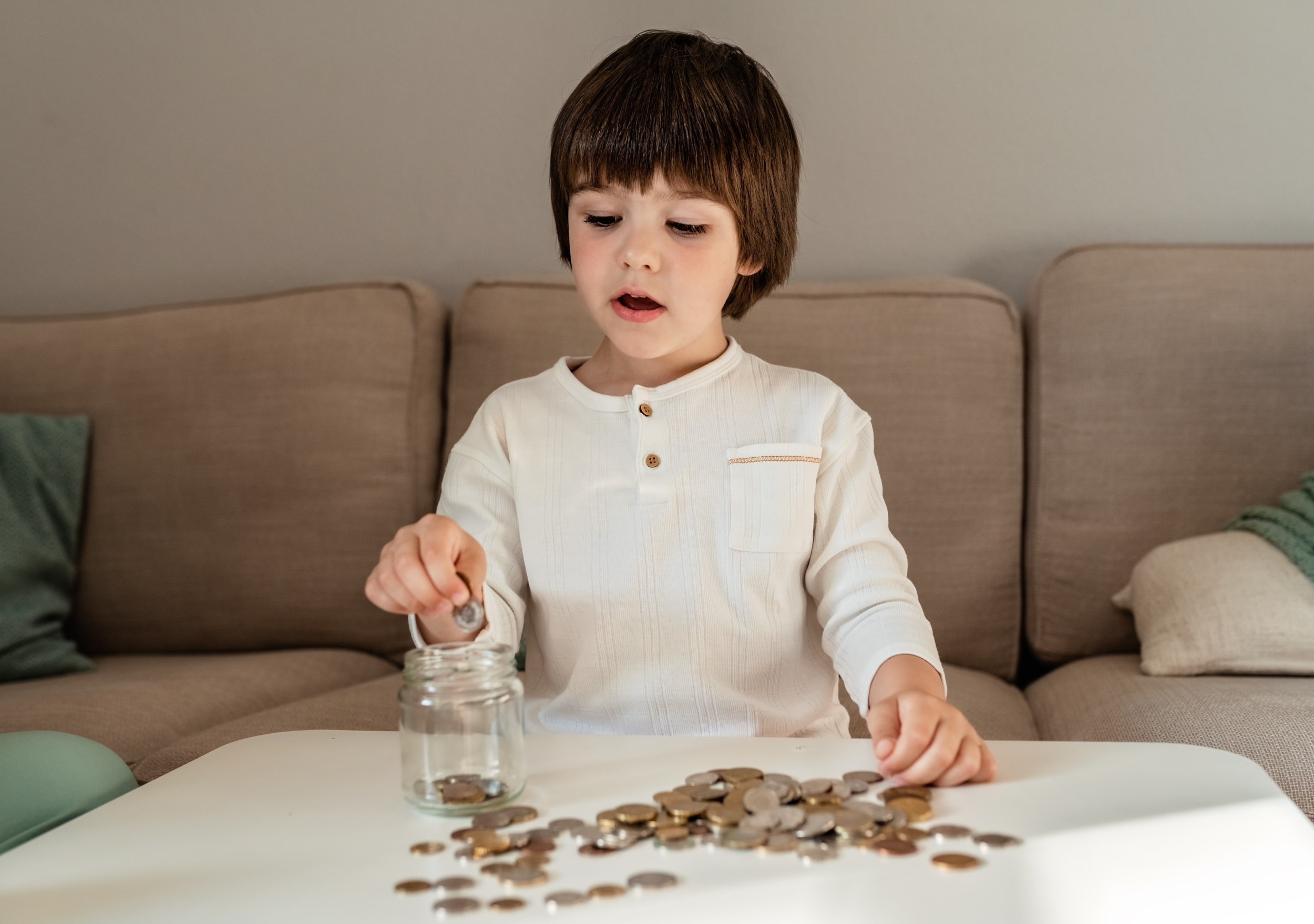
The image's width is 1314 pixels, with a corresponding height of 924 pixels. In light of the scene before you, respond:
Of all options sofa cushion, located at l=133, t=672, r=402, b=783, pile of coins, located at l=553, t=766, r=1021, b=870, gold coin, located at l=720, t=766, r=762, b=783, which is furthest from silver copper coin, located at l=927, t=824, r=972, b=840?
sofa cushion, located at l=133, t=672, r=402, b=783

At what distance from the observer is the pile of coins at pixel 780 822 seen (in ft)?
1.79

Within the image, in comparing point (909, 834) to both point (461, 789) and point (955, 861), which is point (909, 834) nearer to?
point (955, 861)

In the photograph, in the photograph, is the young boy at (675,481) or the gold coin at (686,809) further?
the young boy at (675,481)

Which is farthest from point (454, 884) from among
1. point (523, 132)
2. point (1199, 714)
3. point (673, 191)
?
point (523, 132)

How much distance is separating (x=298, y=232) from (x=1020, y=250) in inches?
48.6

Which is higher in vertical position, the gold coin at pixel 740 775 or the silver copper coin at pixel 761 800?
the silver copper coin at pixel 761 800

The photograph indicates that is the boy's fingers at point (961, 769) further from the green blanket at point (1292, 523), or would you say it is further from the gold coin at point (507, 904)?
the green blanket at point (1292, 523)

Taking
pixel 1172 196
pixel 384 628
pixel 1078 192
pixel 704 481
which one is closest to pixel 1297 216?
pixel 1172 196

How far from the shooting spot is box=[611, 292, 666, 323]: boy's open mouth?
3.33ft

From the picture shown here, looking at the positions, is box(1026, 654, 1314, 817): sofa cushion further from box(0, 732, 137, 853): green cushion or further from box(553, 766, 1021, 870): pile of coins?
box(0, 732, 137, 853): green cushion

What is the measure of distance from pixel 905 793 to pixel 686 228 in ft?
→ 1.86

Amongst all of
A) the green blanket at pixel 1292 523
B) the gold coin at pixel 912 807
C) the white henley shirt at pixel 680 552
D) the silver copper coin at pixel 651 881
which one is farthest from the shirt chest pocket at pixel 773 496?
the green blanket at pixel 1292 523

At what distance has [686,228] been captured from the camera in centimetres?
103

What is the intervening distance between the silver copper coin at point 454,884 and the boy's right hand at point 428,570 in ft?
0.76
